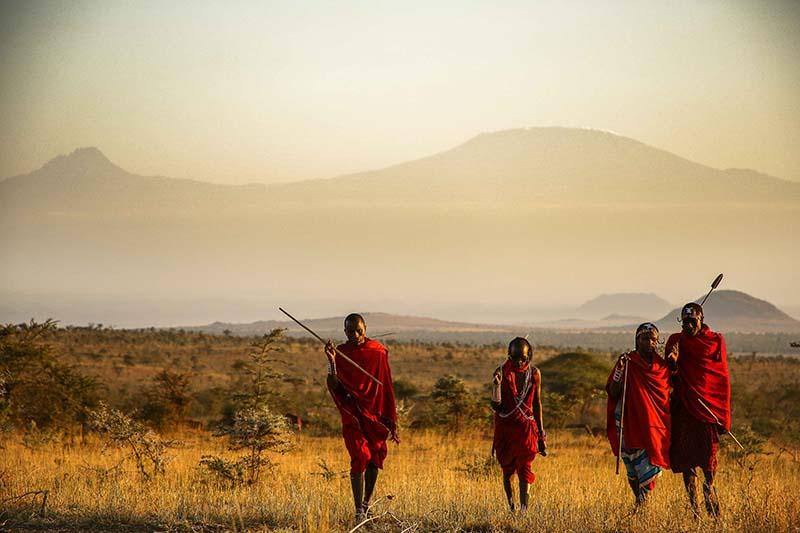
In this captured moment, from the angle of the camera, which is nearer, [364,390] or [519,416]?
[364,390]

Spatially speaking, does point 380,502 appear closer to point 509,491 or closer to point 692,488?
point 509,491

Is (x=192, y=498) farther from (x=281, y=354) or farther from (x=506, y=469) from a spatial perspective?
(x=281, y=354)

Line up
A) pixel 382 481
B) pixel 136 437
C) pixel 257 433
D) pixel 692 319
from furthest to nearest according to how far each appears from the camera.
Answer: pixel 257 433 → pixel 136 437 → pixel 382 481 → pixel 692 319

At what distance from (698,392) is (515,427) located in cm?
197

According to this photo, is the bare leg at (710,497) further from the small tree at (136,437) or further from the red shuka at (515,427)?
the small tree at (136,437)

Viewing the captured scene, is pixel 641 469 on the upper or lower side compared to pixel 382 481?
upper

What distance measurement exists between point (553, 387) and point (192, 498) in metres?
28.4

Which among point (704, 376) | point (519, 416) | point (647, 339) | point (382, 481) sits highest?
point (647, 339)

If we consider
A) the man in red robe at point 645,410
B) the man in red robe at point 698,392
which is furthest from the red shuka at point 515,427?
the man in red robe at point 698,392

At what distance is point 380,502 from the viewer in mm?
11586

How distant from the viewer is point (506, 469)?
11617 mm

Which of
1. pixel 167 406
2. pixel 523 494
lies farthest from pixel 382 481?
pixel 167 406

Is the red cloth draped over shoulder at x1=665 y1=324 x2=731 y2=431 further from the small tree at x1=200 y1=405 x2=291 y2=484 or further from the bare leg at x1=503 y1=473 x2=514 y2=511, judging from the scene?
the small tree at x1=200 y1=405 x2=291 y2=484

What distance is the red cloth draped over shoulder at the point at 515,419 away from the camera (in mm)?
11484
